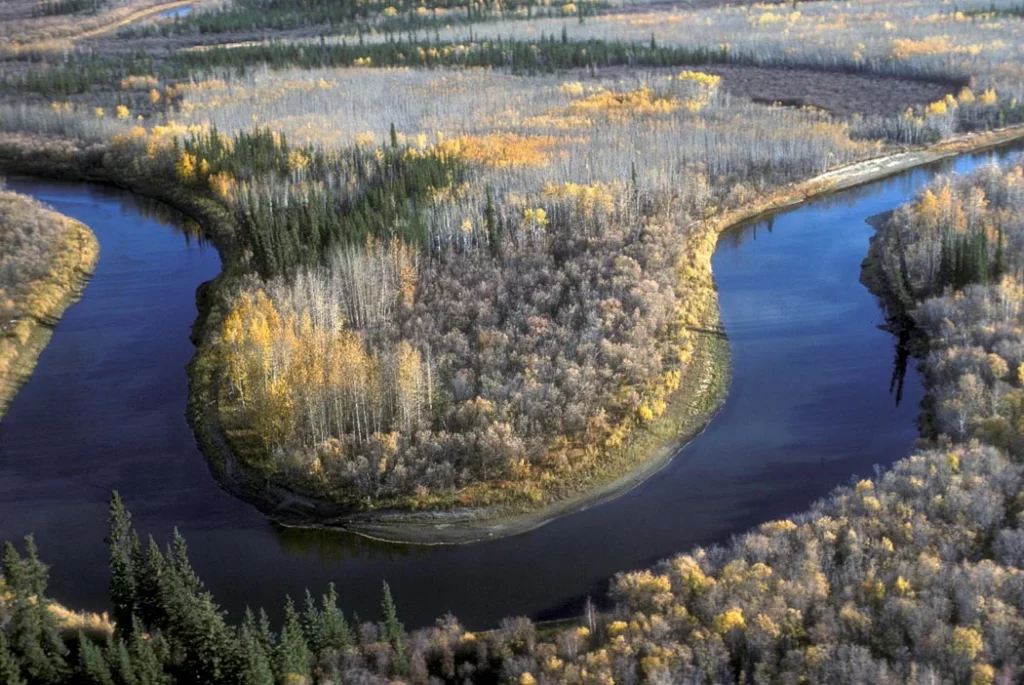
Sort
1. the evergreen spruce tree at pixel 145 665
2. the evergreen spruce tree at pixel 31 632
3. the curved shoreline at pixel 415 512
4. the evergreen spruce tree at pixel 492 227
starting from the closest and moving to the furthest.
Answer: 1. the evergreen spruce tree at pixel 145 665
2. the evergreen spruce tree at pixel 31 632
3. the curved shoreline at pixel 415 512
4. the evergreen spruce tree at pixel 492 227

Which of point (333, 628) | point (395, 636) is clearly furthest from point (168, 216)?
point (395, 636)

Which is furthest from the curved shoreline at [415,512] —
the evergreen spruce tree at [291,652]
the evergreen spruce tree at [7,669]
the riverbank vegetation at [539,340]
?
the evergreen spruce tree at [7,669]

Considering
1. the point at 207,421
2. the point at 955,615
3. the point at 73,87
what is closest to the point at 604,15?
the point at 73,87

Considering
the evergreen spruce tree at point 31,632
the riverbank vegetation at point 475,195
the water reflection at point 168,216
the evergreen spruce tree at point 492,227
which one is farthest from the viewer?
the water reflection at point 168,216

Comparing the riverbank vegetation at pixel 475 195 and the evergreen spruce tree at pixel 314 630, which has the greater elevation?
the riverbank vegetation at pixel 475 195

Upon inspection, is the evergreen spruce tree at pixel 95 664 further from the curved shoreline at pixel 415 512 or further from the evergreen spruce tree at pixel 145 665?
the curved shoreline at pixel 415 512

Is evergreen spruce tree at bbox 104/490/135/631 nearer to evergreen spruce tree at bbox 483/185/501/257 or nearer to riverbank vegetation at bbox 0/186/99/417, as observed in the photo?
riverbank vegetation at bbox 0/186/99/417

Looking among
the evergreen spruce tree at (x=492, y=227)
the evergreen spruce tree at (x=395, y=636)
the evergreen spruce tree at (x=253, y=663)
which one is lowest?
the evergreen spruce tree at (x=395, y=636)
